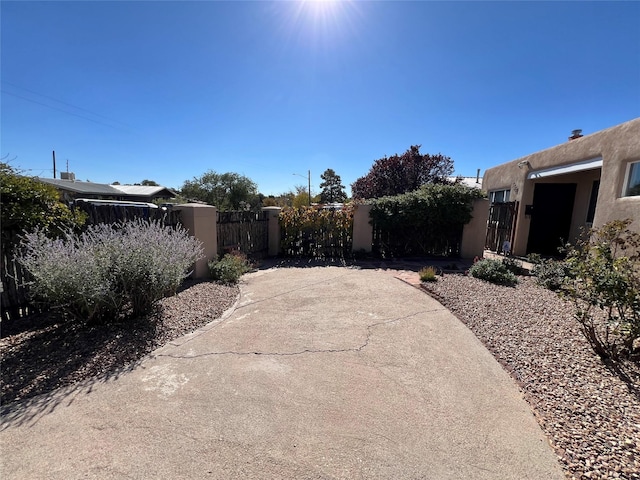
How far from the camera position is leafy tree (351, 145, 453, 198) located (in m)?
18.6

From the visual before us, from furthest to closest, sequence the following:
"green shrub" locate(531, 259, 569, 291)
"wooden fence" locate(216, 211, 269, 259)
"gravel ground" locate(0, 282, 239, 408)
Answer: "wooden fence" locate(216, 211, 269, 259)
"green shrub" locate(531, 259, 569, 291)
"gravel ground" locate(0, 282, 239, 408)

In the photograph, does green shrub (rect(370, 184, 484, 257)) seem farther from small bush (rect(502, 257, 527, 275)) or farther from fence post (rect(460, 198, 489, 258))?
small bush (rect(502, 257, 527, 275))

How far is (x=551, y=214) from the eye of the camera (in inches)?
384

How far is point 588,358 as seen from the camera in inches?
127

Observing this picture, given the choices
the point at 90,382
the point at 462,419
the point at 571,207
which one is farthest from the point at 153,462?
the point at 571,207

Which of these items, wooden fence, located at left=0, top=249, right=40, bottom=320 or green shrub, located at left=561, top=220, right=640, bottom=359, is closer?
green shrub, located at left=561, top=220, right=640, bottom=359

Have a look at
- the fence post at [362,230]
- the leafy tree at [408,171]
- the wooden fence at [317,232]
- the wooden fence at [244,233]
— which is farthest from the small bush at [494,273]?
the leafy tree at [408,171]

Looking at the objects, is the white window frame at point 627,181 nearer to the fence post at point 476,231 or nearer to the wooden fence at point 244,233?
the fence post at point 476,231

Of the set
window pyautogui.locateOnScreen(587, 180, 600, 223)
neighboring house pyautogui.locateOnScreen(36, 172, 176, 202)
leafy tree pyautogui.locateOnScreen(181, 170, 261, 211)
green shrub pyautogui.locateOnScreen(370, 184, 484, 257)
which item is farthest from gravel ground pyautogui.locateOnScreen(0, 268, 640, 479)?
leafy tree pyautogui.locateOnScreen(181, 170, 261, 211)

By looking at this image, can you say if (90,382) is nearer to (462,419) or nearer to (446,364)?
(462,419)

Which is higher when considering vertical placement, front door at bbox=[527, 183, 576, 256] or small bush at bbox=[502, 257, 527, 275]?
front door at bbox=[527, 183, 576, 256]

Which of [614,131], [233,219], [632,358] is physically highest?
[614,131]

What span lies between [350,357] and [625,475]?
7.07 ft

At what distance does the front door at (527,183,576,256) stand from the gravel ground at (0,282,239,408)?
10.5 m
